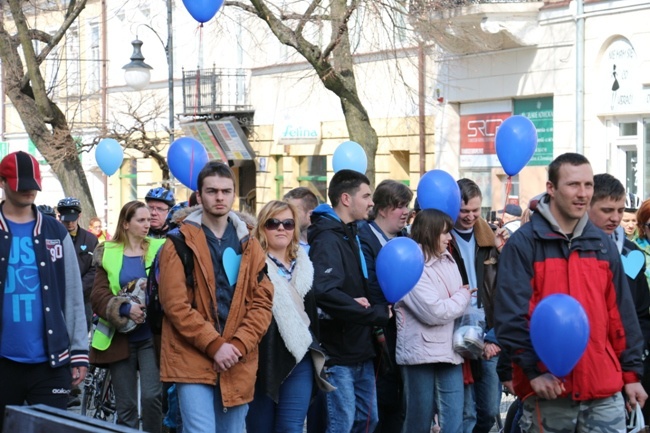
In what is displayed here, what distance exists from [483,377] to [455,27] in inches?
535

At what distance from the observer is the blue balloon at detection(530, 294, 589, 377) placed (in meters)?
5.34

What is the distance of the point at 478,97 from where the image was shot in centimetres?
2188

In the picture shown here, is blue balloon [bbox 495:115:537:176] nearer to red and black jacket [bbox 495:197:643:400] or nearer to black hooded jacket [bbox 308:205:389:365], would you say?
black hooded jacket [bbox 308:205:389:365]

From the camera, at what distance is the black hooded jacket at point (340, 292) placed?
7422 millimetres

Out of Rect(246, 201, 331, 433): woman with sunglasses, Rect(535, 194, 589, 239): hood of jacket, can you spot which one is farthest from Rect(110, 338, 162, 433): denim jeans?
Rect(535, 194, 589, 239): hood of jacket

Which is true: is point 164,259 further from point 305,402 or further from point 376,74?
point 376,74

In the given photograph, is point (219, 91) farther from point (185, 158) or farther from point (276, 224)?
point (276, 224)

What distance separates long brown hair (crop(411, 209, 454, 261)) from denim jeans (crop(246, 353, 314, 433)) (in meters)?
1.15

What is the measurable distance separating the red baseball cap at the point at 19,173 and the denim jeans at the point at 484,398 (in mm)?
3171

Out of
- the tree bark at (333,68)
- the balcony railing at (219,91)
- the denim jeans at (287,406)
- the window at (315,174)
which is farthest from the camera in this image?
the balcony railing at (219,91)

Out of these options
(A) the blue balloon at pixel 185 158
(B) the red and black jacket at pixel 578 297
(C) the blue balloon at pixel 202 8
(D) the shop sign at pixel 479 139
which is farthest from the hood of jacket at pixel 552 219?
(D) the shop sign at pixel 479 139

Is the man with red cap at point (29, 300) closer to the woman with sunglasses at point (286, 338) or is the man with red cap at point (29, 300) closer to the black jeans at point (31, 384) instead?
the black jeans at point (31, 384)

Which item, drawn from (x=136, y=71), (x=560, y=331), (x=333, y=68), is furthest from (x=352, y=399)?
(x=136, y=71)

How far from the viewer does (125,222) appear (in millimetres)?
8594
